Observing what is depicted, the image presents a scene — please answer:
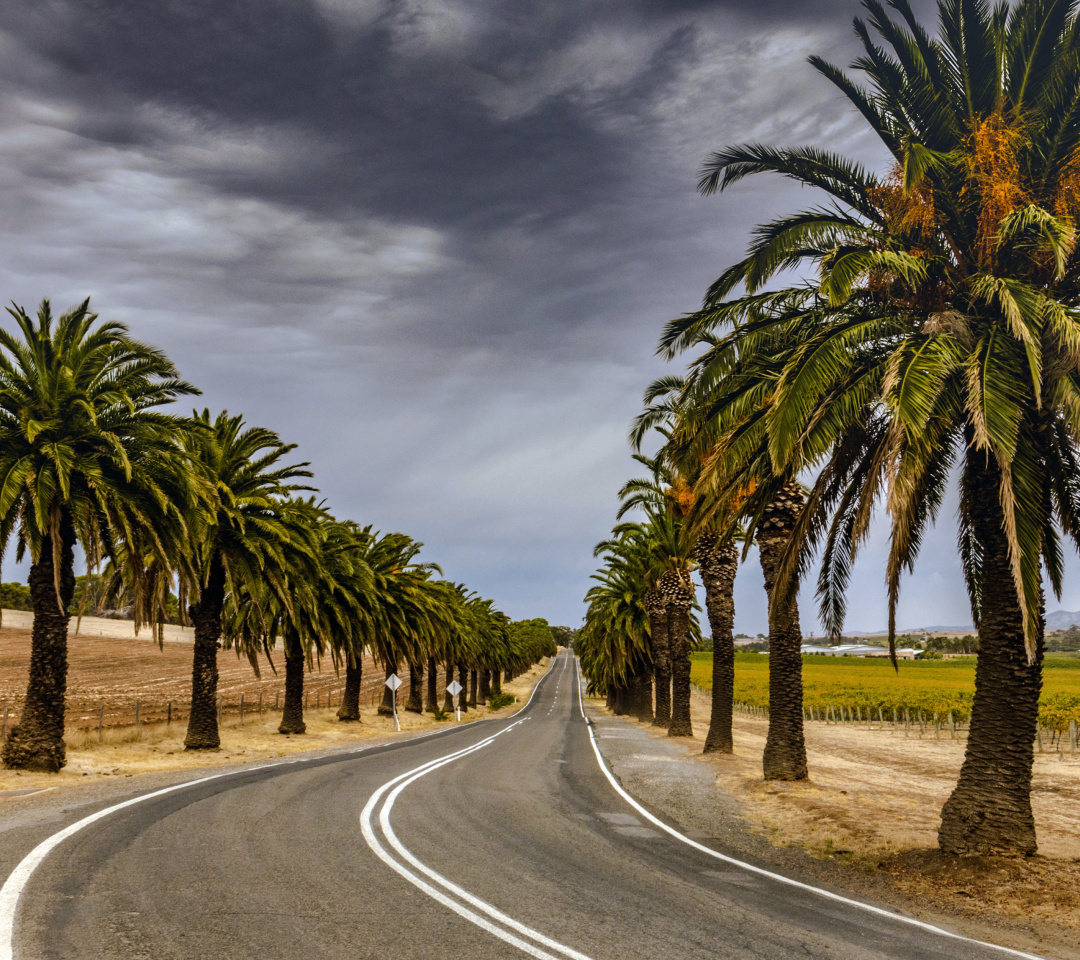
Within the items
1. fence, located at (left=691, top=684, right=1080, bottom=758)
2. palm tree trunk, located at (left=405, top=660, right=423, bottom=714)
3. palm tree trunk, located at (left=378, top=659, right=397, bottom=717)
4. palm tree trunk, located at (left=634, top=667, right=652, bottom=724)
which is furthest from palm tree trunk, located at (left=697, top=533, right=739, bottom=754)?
palm tree trunk, located at (left=405, top=660, right=423, bottom=714)

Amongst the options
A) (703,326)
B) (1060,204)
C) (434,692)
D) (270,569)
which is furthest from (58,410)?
(434,692)

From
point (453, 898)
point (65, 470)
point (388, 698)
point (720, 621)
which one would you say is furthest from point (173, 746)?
point (388, 698)

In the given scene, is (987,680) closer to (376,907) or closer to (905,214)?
(905,214)

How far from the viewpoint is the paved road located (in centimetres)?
591

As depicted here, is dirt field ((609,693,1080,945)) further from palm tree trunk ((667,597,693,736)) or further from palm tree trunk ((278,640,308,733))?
palm tree trunk ((278,640,308,733))

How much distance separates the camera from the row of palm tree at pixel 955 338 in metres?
9.05

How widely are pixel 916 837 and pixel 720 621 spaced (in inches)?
502

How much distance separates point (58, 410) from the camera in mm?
17188

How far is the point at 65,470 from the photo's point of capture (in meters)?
15.8

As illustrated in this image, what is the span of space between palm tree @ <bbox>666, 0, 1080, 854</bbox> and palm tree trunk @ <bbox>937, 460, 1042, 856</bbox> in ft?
0.08

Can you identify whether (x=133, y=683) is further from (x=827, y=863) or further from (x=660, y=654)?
(x=827, y=863)

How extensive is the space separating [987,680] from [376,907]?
795 cm

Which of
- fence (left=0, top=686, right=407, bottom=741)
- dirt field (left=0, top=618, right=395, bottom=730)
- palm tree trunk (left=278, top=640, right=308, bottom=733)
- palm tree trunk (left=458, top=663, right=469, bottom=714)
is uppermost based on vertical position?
palm tree trunk (left=278, top=640, right=308, bottom=733)

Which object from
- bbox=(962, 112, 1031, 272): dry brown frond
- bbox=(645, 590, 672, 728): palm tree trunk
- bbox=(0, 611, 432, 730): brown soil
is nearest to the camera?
bbox=(962, 112, 1031, 272): dry brown frond
